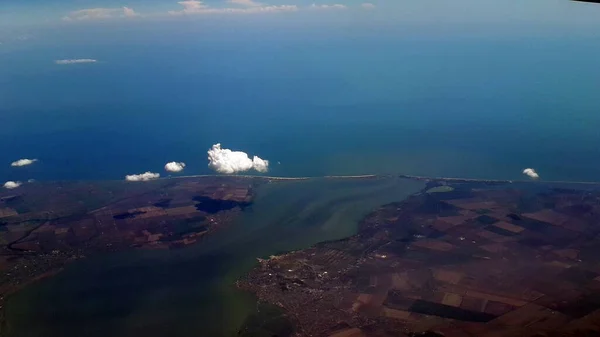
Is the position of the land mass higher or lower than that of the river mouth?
higher

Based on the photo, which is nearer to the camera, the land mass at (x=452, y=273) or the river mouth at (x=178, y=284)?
the land mass at (x=452, y=273)

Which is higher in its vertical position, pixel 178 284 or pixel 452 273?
pixel 452 273

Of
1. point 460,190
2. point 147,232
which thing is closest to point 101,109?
point 147,232

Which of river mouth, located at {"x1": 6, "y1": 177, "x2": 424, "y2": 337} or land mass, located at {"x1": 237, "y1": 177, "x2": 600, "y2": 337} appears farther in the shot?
river mouth, located at {"x1": 6, "y1": 177, "x2": 424, "y2": 337}

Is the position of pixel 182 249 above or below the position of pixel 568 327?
below

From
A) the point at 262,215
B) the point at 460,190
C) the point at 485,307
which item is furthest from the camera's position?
the point at 460,190

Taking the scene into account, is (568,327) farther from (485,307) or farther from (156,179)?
(156,179)

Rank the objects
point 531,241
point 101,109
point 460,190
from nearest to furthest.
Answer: point 531,241 < point 460,190 < point 101,109

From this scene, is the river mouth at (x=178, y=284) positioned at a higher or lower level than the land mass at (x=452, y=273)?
lower
